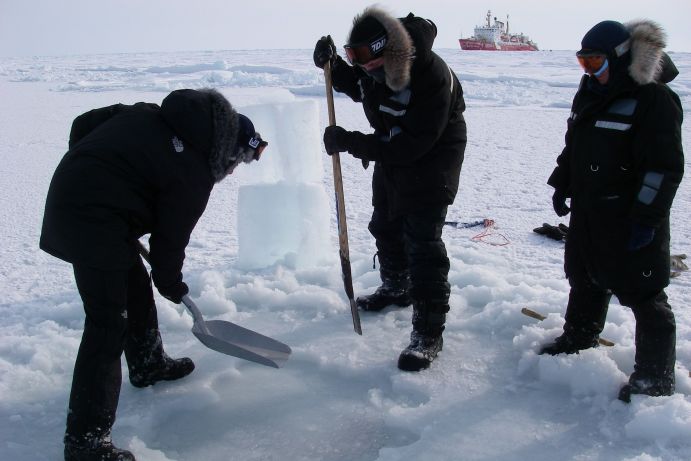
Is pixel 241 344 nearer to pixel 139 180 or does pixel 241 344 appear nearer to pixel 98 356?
pixel 98 356

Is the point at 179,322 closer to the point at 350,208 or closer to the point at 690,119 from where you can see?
the point at 350,208

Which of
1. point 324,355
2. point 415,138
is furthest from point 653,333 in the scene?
point 324,355

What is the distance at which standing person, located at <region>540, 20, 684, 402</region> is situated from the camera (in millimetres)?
2016

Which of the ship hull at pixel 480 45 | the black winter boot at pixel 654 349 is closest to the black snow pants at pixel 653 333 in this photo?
the black winter boot at pixel 654 349

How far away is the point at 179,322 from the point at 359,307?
39.3 inches

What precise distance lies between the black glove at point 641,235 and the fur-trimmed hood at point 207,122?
149 centimetres

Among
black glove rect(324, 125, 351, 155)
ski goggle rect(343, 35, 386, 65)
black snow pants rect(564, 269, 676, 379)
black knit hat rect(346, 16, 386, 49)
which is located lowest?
black snow pants rect(564, 269, 676, 379)

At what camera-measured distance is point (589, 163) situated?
7.27 ft

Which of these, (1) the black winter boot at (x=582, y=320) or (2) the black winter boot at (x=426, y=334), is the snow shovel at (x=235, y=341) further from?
(1) the black winter boot at (x=582, y=320)

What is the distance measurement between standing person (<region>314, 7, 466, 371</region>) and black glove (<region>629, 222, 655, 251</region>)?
2.66 feet

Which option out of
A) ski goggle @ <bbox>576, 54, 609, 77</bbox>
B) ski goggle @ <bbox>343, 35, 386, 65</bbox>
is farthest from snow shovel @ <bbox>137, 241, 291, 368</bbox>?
ski goggle @ <bbox>576, 54, 609, 77</bbox>

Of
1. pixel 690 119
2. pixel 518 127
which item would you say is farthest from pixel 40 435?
pixel 690 119

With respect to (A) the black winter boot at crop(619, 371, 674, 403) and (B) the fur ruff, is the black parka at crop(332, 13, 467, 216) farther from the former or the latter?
(A) the black winter boot at crop(619, 371, 674, 403)

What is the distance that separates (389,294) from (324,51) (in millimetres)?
1381
